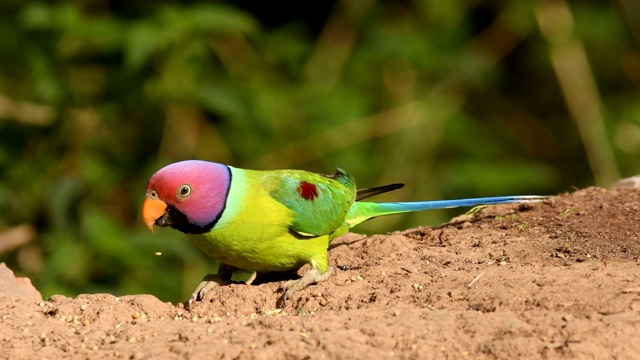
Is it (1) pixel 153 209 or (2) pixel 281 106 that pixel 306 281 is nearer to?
(1) pixel 153 209

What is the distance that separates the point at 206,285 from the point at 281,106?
326 cm

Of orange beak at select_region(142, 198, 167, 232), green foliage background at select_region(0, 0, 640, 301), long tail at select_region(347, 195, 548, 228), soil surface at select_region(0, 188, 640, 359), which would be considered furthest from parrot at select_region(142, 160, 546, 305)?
green foliage background at select_region(0, 0, 640, 301)

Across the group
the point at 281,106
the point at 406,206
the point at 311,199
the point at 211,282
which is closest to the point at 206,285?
the point at 211,282

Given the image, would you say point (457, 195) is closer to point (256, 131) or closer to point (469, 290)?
point (256, 131)

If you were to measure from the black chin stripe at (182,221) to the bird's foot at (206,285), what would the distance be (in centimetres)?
27

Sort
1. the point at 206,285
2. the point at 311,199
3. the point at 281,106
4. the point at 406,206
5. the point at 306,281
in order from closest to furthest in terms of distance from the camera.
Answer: the point at 306,281
the point at 206,285
the point at 311,199
the point at 406,206
the point at 281,106

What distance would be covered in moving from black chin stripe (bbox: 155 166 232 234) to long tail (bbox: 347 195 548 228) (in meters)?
0.87

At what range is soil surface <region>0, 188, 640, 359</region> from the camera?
125 inches

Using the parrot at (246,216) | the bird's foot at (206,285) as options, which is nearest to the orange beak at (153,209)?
the parrot at (246,216)

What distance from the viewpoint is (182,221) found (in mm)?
4312

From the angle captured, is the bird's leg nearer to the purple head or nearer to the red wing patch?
the purple head

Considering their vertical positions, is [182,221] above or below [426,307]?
above

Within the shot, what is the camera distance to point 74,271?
6031 mm

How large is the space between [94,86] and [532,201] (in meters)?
3.35
